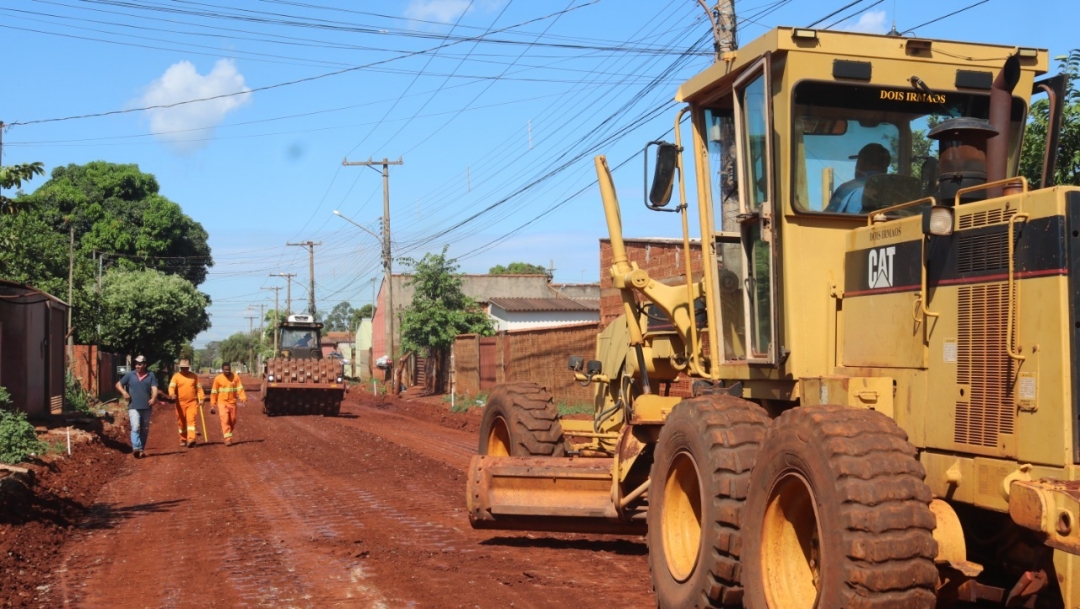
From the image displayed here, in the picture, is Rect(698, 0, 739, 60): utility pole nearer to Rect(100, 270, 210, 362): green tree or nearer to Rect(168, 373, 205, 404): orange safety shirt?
Rect(168, 373, 205, 404): orange safety shirt

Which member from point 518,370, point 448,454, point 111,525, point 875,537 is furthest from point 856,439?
→ point 518,370

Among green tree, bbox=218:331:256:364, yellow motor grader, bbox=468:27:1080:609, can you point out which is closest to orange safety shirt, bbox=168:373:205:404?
yellow motor grader, bbox=468:27:1080:609

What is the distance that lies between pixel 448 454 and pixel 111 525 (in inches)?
292

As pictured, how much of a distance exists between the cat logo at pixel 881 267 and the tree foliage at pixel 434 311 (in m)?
34.1

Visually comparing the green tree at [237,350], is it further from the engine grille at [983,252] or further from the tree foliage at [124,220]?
the engine grille at [983,252]

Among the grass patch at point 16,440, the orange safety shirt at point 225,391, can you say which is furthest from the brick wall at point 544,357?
the grass patch at point 16,440

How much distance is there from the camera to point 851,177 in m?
5.97

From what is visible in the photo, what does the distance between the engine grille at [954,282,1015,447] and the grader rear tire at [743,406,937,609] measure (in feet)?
1.12

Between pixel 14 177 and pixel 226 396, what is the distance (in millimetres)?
10673

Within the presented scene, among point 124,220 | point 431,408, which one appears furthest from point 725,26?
point 124,220

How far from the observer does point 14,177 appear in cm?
1018

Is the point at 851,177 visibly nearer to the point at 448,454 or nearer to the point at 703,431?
the point at 703,431

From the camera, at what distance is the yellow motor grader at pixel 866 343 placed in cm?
424

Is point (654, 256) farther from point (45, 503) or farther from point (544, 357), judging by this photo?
point (45, 503)
